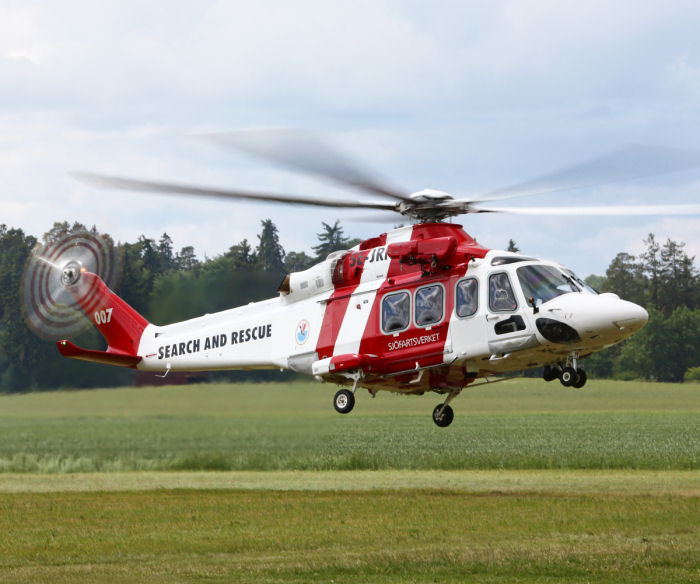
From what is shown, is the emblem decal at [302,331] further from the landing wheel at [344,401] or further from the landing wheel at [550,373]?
the landing wheel at [550,373]

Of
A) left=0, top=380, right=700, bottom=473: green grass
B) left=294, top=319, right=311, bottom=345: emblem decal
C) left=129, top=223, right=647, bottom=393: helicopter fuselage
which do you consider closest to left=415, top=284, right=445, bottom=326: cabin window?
left=129, top=223, right=647, bottom=393: helicopter fuselage

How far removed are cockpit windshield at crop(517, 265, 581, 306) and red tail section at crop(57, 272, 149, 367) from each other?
33.7ft

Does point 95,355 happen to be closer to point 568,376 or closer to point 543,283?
point 543,283

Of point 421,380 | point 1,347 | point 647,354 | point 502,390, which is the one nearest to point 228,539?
point 1,347

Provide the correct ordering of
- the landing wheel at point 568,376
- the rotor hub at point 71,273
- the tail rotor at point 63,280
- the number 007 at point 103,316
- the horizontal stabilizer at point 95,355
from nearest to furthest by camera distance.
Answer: the landing wheel at point 568,376
the horizontal stabilizer at point 95,355
the number 007 at point 103,316
the rotor hub at point 71,273
the tail rotor at point 63,280

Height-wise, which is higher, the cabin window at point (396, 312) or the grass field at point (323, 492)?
the cabin window at point (396, 312)

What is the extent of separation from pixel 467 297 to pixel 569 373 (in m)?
2.40

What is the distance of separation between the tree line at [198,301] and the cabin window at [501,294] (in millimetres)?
10510

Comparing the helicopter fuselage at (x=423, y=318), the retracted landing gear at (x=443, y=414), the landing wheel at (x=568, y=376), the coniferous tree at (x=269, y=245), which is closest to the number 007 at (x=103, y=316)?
the helicopter fuselage at (x=423, y=318)

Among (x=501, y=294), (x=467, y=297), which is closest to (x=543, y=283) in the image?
(x=501, y=294)

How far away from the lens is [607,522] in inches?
1757

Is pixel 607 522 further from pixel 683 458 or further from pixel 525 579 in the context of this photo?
pixel 683 458

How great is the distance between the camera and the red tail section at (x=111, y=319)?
1129 inches

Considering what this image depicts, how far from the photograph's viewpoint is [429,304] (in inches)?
923
